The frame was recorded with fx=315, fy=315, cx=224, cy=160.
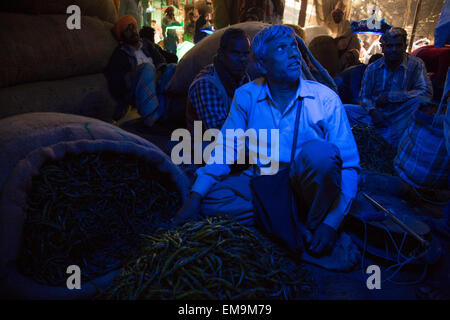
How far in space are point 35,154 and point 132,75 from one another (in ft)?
12.0

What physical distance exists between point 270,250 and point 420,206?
1.55 m

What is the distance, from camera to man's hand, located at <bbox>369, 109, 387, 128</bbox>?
3779 millimetres

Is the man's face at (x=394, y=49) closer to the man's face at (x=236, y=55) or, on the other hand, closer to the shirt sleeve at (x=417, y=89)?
the shirt sleeve at (x=417, y=89)

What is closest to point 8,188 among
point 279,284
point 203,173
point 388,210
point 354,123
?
point 203,173

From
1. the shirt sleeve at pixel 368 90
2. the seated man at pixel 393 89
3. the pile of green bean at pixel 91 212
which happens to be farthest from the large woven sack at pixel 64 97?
the shirt sleeve at pixel 368 90

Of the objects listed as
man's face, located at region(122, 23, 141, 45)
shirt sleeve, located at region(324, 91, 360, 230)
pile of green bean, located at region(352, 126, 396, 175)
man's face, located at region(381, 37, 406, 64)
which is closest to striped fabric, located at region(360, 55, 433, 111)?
man's face, located at region(381, 37, 406, 64)

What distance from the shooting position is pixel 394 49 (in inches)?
146

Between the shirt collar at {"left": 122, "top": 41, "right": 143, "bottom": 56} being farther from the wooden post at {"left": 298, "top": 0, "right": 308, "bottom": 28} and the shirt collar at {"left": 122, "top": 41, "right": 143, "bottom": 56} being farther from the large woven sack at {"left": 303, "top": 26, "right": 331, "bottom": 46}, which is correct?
the wooden post at {"left": 298, "top": 0, "right": 308, "bottom": 28}

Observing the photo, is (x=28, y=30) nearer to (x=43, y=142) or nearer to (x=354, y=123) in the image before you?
(x=43, y=142)

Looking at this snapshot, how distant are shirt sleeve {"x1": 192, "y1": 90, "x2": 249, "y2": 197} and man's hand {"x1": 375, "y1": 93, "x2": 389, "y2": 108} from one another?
106 inches

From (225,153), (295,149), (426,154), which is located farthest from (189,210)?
(426,154)

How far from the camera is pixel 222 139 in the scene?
76.2 inches

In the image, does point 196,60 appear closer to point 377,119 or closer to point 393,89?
point 377,119

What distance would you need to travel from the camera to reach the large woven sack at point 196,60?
3656mm
